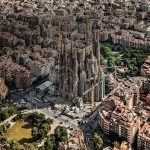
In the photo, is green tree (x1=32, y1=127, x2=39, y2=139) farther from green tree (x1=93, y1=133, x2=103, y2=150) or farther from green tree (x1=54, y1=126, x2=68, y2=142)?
green tree (x1=93, y1=133, x2=103, y2=150)

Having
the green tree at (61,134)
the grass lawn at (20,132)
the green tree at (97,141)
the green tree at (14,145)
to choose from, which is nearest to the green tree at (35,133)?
the grass lawn at (20,132)

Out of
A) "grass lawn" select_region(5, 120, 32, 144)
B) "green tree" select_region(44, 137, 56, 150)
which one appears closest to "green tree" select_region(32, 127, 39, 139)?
"grass lawn" select_region(5, 120, 32, 144)

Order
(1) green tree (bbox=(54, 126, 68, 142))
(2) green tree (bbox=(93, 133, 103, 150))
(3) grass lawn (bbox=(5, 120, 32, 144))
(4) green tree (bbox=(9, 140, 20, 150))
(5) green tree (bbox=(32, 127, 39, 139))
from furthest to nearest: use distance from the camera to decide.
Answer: (3) grass lawn (bbox=(5, 120, 32, 144)) < (5) green tree (bbox=(32, 127, 39, 139)) < (1) green tree (bbox=(54, 126, 68, 142)) < (2) green tree (bbox=(93, 133, 103, 150)) < (4) green tree (bbox=(9, 140, 20, 150))

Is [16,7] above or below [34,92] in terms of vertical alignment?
above

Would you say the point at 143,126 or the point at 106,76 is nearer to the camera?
the point at 143,126

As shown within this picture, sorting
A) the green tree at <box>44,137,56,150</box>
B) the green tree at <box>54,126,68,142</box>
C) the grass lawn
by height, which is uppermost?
the green tree at <box>54,126,68,142</box>

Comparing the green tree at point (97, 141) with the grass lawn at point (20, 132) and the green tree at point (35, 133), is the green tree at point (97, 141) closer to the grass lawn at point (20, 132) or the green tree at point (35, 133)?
the green tree at point (35, 133)

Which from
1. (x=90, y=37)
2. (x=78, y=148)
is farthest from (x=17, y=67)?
(x=78, y=148)

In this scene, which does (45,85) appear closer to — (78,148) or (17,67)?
(17,67)
